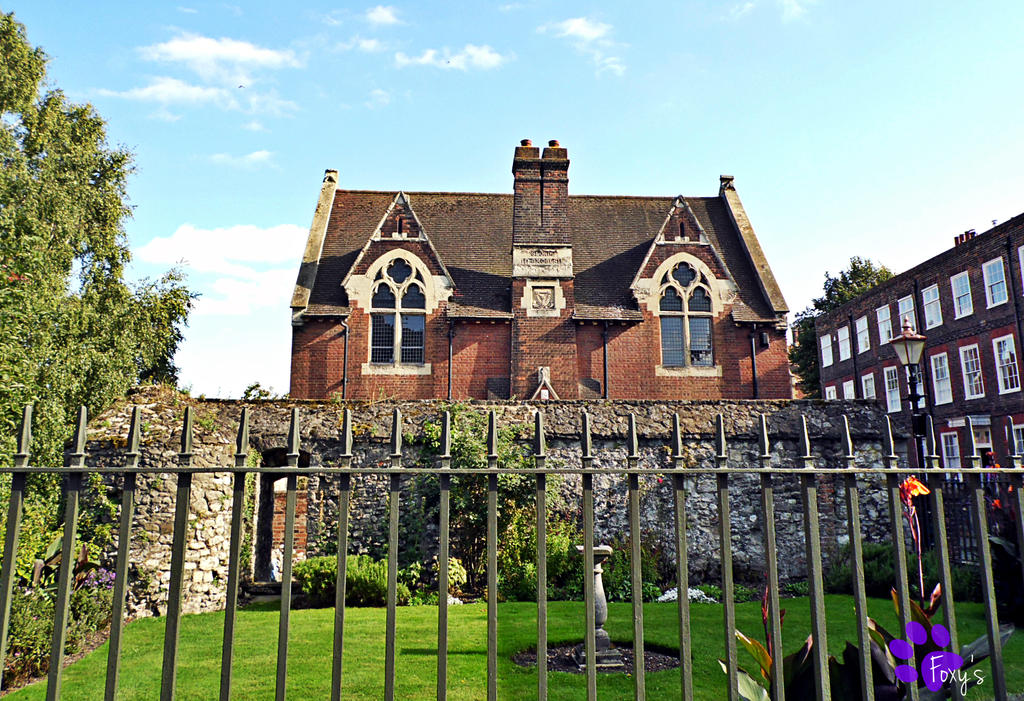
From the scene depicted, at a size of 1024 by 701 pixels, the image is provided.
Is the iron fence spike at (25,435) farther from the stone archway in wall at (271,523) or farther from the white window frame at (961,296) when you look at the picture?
the white window frame at (961,296)

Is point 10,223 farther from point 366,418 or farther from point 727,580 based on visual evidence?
point 727,580

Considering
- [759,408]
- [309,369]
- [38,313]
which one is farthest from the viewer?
[309,369]

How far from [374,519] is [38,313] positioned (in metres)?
10.7

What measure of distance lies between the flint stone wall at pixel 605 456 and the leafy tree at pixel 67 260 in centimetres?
637

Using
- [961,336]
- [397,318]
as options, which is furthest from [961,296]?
[397,318]

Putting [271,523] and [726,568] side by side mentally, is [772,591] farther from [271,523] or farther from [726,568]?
[271,523]

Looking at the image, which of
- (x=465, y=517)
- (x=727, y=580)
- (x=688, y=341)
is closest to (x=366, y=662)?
(x=465, y=517)

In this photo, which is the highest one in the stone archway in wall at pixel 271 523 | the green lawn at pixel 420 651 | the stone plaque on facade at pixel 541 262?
the stone plaque on facade at pixel 541 262

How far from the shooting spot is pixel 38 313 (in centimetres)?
1670

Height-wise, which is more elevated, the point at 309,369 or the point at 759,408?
the point at 309,369

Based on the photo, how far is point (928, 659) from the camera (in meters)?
3.87

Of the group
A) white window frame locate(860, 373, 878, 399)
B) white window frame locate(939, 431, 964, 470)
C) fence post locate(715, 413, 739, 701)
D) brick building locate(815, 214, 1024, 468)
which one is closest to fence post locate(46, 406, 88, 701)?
fence post locate(715, 413, 739, 701)

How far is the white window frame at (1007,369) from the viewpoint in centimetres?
2586

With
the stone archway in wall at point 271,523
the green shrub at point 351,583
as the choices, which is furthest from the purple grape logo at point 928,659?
the stone archway in wall at point 271,523
